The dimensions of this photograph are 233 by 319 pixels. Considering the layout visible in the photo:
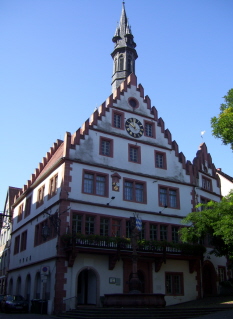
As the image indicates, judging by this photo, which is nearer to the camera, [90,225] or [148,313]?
[148,313]

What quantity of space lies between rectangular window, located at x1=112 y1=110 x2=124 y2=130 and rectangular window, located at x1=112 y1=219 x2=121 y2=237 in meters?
8.27

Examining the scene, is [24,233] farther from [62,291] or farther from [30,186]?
[62,291]

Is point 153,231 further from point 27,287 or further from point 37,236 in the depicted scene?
point 27,287

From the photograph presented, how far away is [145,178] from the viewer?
32312 mm

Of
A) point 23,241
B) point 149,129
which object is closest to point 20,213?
point 23,241

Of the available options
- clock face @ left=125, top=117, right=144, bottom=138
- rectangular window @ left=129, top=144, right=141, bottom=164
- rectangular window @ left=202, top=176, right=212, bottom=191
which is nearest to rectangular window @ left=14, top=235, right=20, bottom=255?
rectangular window @ left=129, top=144, right=141, bottom=164

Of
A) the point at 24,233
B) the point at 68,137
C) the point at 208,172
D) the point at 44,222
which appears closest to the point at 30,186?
the point at 24,233

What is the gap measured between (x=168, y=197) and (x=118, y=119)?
7.99 metres

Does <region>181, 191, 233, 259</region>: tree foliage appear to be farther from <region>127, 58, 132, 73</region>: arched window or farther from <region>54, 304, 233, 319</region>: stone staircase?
<region>127, 58, 132, 73</region>: arched window

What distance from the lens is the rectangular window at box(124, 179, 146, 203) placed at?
102ft

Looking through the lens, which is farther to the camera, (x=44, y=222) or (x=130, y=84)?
(x=130, y=84)

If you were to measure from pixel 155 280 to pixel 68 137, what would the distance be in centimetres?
1278

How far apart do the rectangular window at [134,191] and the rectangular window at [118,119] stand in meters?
4.98

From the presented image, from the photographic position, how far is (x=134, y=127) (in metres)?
33.9
